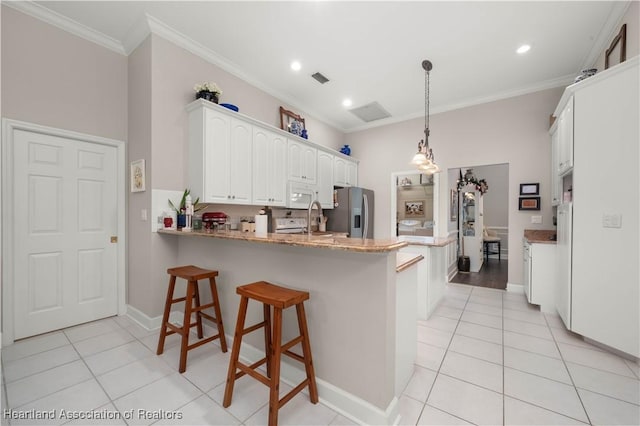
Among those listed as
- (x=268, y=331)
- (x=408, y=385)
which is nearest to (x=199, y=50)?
(x=268, y=331)

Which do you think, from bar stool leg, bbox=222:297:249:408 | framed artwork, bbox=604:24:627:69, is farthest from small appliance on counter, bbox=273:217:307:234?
framed artwork, bbox=604:24:627:69

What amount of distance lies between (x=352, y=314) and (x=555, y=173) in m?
3.72

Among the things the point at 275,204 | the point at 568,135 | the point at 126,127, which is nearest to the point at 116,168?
the point at 126,127

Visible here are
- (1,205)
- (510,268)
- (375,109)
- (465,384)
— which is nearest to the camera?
(465,384)

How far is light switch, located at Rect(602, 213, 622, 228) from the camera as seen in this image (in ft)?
6.97

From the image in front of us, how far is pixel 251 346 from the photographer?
211cm

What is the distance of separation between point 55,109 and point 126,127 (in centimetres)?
59

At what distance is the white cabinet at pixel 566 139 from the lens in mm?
2571

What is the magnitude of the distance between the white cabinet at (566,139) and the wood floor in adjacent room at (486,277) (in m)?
2.27

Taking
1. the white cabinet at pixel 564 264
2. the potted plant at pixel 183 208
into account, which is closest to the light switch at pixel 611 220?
the white cabinet at pixel 564 264

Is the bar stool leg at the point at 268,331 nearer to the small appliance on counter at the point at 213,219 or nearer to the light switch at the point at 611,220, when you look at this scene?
the small appliance on counter at the point at 213,219

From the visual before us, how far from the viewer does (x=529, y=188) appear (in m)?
3.95

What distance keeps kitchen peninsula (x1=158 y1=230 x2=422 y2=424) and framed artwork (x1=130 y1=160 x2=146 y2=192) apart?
4.97 feet

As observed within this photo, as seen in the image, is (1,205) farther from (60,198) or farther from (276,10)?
(276,10)
